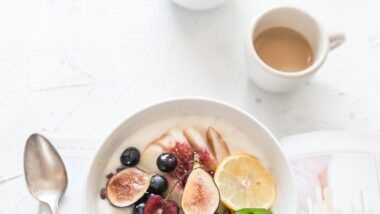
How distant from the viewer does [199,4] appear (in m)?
1.08

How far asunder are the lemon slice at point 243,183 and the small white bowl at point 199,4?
12.8 inches

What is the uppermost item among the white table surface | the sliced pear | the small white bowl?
the small white bowl

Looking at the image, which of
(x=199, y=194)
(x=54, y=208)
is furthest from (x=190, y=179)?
(x=54, y=208)

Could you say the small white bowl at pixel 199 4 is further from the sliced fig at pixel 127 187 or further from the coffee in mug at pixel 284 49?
the sliced fig at pixel 127 187

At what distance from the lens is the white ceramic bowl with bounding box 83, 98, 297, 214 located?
907 millimetres

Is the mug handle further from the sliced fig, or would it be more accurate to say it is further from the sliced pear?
the sliced fig

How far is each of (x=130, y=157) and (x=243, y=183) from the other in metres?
0.19

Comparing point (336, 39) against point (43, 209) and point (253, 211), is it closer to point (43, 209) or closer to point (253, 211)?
point (253, 211)

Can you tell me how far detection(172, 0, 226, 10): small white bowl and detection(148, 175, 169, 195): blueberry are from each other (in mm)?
370

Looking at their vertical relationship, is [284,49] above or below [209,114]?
above

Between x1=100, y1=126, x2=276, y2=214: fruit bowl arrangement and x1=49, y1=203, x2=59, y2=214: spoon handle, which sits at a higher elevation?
x1=100, y1=126, x2=276, y2=214: fruit bowl arrangement

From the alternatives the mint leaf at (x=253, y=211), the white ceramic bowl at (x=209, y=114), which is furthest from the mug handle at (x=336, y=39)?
the mint leaf at (x=253, y=211)

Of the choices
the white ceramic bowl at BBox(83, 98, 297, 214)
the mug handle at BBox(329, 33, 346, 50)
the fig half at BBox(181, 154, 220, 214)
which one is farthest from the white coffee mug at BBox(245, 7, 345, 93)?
the fig half at BBox(181, 154, 220, 214)

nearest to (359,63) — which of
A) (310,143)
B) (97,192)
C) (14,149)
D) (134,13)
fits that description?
(310,143)
